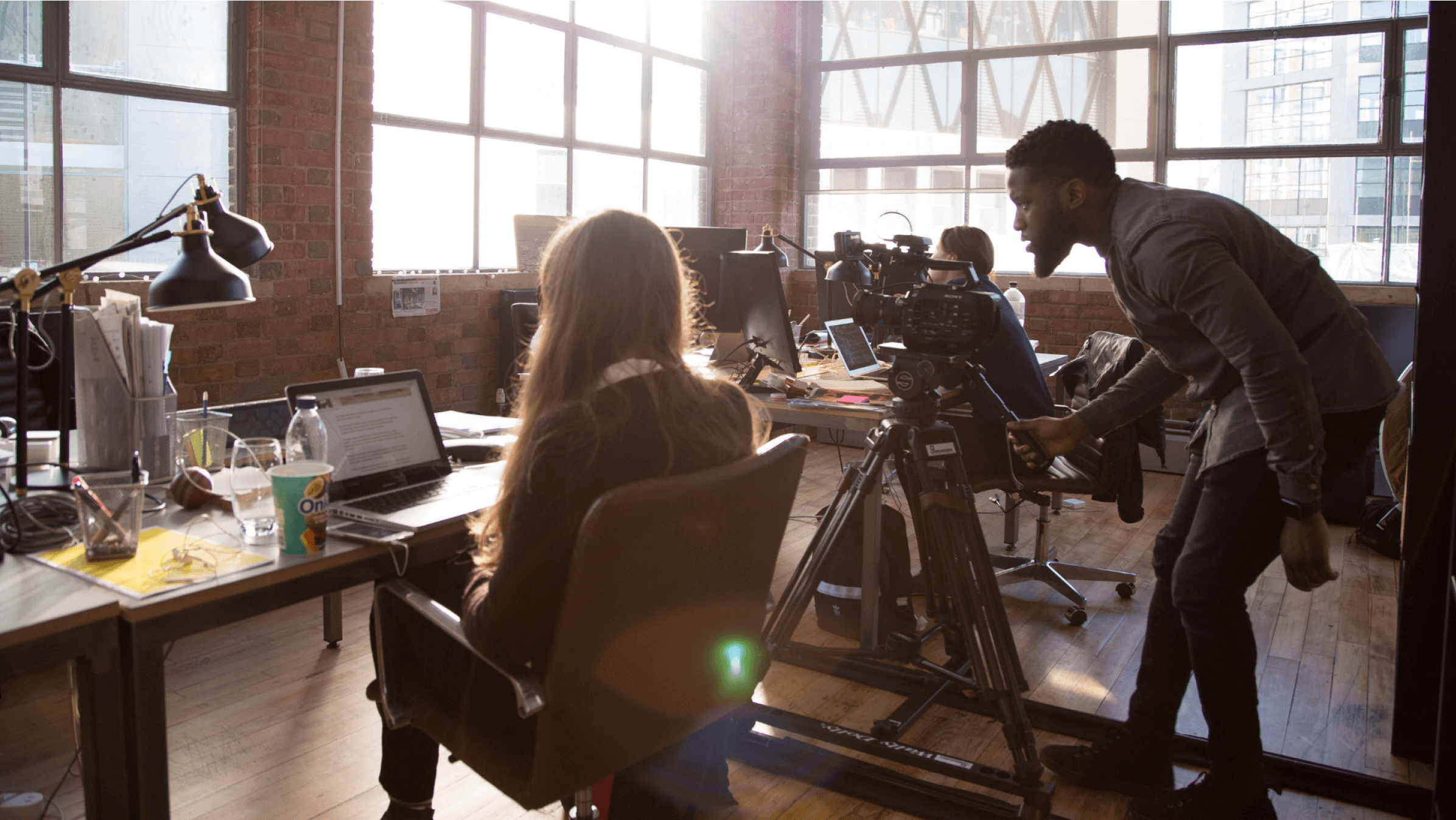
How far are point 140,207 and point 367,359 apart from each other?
102cm

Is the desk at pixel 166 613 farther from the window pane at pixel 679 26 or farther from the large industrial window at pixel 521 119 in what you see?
the window pane at pixel 679 26

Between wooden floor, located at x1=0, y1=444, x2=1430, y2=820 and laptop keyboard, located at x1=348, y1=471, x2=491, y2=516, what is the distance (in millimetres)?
655

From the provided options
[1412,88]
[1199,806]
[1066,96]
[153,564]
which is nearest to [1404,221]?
[1412,88]

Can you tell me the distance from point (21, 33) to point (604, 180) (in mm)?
2864

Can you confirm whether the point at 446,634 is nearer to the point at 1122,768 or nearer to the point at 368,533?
the point at 368,533

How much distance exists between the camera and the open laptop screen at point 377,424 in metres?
1.70

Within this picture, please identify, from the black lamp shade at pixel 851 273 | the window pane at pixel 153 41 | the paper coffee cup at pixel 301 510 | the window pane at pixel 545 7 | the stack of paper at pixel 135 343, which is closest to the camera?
the paper coffee cup at pixel 301 510

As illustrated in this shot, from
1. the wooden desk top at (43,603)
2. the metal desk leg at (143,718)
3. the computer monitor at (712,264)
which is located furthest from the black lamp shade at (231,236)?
the computer monitor at (712,264)

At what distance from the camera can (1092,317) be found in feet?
18.1

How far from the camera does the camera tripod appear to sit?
1.93 m

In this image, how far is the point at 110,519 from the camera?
4.50 feet

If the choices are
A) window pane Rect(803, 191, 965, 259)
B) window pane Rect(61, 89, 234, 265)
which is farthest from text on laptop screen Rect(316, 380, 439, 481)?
window pane Rect(803, 191, 965, 259)

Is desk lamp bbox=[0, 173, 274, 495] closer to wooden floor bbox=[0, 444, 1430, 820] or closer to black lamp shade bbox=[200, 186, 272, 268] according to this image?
black lamp shade bbox=[200, 186, 272, 268]

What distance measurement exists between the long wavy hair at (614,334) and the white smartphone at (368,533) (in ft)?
0.53
